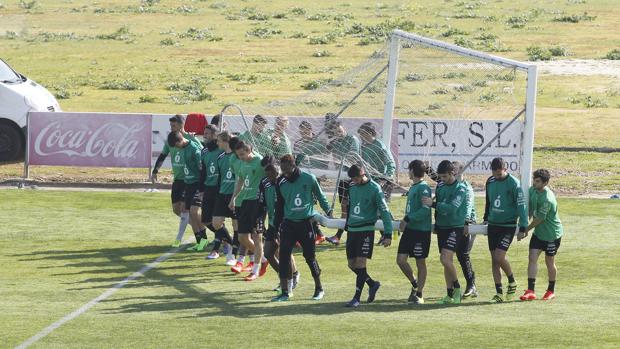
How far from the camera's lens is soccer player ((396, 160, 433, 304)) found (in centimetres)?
1792

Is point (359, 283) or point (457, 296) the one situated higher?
point (359, 283)

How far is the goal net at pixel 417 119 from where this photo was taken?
20.2 m

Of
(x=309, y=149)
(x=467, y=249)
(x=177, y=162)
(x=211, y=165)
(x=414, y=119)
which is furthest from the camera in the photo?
(x=414, y=119)

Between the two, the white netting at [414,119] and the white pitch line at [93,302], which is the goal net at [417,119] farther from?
the white pitch line at [93,302]

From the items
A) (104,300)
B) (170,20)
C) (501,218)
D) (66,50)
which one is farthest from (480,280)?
(170,20)

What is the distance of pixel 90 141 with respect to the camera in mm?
30953

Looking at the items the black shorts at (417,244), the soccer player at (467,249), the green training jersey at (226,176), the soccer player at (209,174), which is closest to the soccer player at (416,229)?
the black shorts at (417,244)

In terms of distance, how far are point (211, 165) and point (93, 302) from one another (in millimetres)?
4107

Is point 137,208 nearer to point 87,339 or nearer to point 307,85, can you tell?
point 87,339

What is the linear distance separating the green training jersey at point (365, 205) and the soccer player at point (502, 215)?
164 cm

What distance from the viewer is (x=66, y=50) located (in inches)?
2410

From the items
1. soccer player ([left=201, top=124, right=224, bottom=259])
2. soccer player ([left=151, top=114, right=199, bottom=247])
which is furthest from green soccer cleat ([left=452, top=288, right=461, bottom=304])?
soccer player ([left=151, top=114, right=199, bottom=247])

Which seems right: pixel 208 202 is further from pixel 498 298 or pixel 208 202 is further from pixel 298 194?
pixel 498 298

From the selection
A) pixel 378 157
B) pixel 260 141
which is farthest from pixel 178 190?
pixel 378 157
